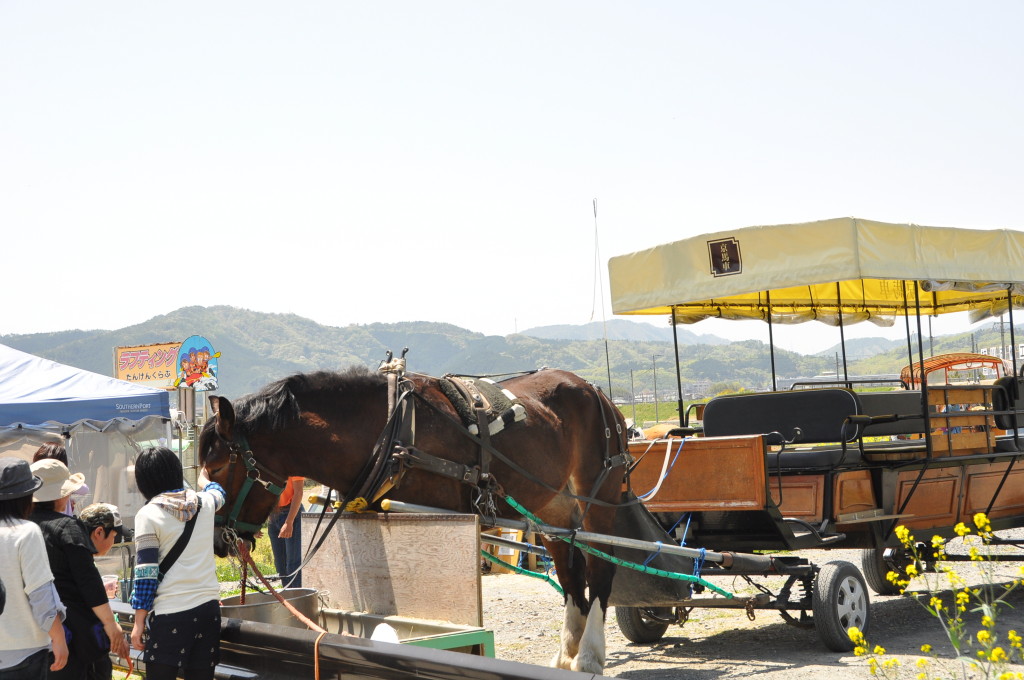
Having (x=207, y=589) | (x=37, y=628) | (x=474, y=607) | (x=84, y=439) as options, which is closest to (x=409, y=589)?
(x=474, y=607)

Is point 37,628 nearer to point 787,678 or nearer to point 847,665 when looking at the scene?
point 787,678

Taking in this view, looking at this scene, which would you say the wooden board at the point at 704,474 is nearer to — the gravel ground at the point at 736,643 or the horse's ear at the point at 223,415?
the gravel ground at the point at 736,643

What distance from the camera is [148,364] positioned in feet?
151

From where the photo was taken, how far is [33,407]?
10.5 metres

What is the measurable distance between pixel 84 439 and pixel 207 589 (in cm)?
897

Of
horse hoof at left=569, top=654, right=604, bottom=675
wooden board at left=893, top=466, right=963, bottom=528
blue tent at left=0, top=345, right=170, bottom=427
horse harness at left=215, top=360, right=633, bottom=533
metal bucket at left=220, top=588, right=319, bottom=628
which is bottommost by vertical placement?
horse hoof at left=569, top=654, right=604, bottom=675

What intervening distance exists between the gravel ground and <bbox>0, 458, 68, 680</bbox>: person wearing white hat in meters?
3.48

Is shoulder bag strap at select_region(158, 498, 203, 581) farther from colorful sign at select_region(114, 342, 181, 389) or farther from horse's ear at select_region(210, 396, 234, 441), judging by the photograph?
colorful sign at select_region(114, 342, 181, 389)

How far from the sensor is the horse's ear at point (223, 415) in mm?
4434

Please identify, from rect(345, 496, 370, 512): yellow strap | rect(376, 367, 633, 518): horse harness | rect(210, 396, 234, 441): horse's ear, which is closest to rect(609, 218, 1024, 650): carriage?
rect(376, 367, 633, 518): horse harness

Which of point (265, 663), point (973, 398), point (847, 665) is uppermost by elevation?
point (973, 398)

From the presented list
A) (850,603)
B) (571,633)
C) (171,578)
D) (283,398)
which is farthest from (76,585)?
(850,603)

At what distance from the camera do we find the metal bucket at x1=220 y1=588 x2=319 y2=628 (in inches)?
205

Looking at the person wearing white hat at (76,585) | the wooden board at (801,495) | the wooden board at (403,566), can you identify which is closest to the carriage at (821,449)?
the wooden board at (801,495)
